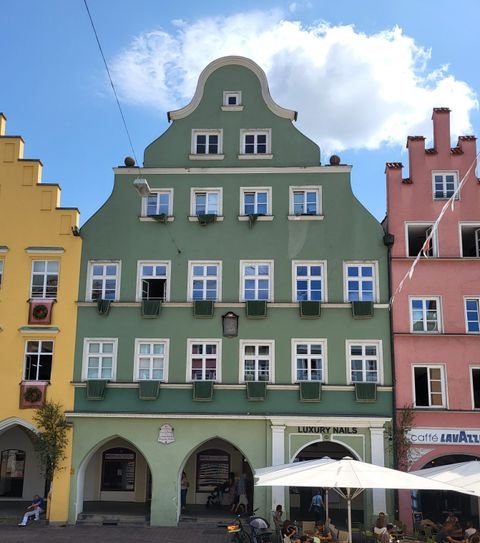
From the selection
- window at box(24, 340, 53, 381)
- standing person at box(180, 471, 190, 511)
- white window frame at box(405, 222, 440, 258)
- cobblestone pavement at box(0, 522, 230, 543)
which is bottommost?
cobblestone pavement at box(0, 522, 230, 543)

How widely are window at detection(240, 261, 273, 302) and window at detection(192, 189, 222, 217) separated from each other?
2.43 m

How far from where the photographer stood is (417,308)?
81.5ft

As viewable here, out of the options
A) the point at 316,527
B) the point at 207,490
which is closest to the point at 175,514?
the point at 207,490

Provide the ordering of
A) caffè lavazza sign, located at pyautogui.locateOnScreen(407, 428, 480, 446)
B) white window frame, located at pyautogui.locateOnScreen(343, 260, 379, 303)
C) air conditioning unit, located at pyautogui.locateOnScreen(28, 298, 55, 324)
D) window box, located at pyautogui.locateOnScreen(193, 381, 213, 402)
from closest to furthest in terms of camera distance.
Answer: caffè lavazza sign, located at pyautogui.locateOnScreen(407, 428, 480, 446)
window box, located at pyautogui.locateOnScreen(193, 381, 213, 402)
white window frame, located at pyautogui.locateOnScreen(343, 260, 379, 303)
air conditioning unit, located at pyautogui.locateOnScreen(28, 298, 55, 324)

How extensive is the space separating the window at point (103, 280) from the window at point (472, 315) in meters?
12.7

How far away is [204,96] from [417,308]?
450 inches

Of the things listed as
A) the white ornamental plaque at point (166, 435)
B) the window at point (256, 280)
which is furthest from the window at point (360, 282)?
the white ornamental plaque at point (166, 435)

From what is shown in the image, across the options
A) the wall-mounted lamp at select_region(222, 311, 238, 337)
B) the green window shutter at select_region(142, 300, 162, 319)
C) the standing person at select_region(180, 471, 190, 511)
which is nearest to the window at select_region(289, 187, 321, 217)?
the wall-mounted lamp at select_region(222, 311, 238, 337)

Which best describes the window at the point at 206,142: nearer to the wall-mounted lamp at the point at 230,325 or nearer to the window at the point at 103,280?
the window at the point at 103,280

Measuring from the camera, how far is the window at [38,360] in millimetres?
24812

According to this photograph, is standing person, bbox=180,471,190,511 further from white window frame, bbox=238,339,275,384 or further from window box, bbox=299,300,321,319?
window box, bbox=299,300,321,319

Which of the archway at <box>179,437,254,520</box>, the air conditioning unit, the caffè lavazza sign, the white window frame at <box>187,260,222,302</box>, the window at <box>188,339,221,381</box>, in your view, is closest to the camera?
the caffè lavazza sign

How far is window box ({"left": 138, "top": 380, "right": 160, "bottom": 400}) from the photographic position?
24.2 m

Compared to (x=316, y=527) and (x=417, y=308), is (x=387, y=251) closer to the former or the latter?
(x=417, y=308)
